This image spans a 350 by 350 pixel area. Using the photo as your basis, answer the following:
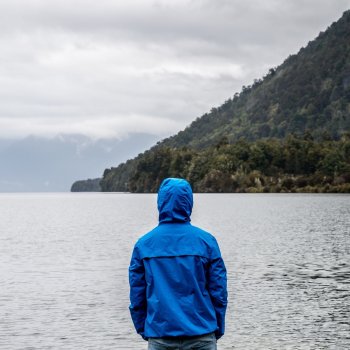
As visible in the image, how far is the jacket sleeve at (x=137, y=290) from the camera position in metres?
9.79

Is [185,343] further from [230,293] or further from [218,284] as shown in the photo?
[230,293]

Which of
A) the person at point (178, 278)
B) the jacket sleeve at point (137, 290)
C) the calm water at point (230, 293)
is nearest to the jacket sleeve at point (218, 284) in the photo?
the person at point (178, 278)

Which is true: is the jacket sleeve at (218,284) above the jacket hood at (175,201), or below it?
below

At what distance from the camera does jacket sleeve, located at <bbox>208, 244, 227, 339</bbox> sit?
9.73m

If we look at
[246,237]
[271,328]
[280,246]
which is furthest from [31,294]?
[246,237]

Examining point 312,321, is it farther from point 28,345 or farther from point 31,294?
point 31,294

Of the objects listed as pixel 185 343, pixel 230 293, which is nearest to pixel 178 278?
pixel 185 343

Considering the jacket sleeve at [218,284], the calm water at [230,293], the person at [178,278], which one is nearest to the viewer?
the person at [178,278]

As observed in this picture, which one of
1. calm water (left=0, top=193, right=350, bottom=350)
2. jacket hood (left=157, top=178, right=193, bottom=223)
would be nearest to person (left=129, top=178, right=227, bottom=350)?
jacket hood (left=157, top=178, right=193, bottom=223)

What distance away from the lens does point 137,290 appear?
984 centimetres

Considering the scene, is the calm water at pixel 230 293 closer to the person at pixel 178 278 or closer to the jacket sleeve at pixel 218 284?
the jacket sleeve at pixel 218 284

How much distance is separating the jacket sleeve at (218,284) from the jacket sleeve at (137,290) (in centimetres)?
98

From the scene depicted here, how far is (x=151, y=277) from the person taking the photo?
31.9 ft

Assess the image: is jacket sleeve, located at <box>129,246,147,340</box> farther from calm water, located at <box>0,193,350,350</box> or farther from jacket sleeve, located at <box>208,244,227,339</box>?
calm water, located at <box>0,193,350,350</box>
